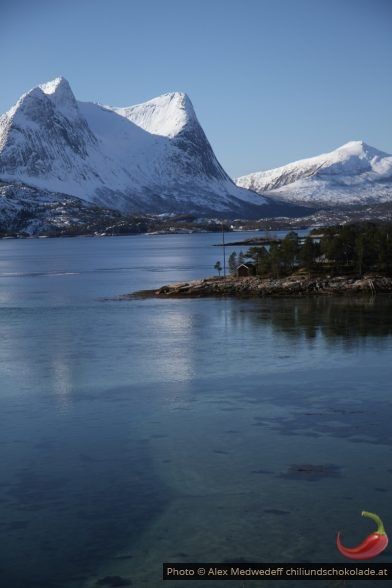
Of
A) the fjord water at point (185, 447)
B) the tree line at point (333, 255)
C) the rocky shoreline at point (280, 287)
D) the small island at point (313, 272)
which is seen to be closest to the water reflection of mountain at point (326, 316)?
the fjord water at point (185, 447)

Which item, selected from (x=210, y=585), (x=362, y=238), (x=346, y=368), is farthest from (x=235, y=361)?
(x=362, y=238)

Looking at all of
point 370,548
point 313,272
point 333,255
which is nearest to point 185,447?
point 370,548

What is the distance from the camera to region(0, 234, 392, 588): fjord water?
63.1ft

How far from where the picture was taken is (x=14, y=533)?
785 inches

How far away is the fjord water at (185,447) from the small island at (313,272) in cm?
2048

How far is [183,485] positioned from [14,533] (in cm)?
517

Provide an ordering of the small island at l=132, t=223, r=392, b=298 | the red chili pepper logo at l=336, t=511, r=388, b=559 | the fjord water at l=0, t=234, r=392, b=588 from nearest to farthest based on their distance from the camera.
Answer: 1. the red chili pepper logo at l=336, t=511, r=388, b=559
2. the fjord water at l=0, t=234, r=392, b=588
3. the small island at l=132, t=223, r=392, b=298

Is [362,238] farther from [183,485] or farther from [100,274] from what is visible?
[183,485]

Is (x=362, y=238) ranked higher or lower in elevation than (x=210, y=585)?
higher

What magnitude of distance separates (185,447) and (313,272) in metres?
54.9

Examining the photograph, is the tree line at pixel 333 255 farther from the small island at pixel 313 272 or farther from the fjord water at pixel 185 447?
the fjord water at pixel 185 447

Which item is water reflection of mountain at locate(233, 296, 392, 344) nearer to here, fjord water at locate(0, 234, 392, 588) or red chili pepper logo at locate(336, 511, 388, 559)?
fjord water at locate(0, 234, 392, 588)

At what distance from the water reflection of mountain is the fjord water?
17.8 inches

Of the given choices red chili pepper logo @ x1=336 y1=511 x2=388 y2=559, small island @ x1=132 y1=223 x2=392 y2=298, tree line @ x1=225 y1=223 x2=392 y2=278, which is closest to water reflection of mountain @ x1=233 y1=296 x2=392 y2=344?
small island @ x1=132 y1=223 x2=392 y2=298
